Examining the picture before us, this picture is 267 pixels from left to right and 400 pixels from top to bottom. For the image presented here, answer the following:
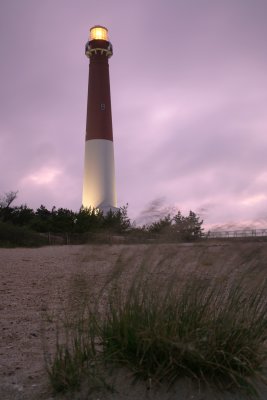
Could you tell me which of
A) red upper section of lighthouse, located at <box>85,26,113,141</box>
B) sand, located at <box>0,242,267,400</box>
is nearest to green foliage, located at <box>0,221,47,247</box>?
red upper section of lighthouse, located at <box>85,26,113,141</box>

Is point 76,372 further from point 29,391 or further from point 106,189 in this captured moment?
point 106,189

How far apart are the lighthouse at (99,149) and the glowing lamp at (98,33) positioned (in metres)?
5.23

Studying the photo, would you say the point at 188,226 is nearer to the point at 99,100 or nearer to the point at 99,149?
the point at 99,149

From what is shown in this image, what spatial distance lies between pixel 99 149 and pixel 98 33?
12.2 meters

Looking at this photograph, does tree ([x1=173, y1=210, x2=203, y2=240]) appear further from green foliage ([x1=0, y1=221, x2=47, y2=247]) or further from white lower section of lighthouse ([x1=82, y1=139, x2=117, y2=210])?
white lower section of lighthouse ([x1=82, y1=139, x2=117, y2=210])

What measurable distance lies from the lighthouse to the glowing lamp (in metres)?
5.23

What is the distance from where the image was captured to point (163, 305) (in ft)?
12.4

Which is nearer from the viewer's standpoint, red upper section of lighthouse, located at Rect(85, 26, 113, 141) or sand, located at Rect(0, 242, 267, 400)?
sand, located at Rect(0, 242, 267, 400)

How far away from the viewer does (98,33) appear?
42.1m

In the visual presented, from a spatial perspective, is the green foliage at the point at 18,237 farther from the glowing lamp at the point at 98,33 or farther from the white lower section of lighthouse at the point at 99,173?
the glowing lamp at the point at 98,33

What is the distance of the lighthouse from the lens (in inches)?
1420

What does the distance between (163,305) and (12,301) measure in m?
3.61

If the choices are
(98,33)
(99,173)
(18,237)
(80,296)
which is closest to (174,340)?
(80,296)

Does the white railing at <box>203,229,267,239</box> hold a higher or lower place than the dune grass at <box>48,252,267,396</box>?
higher
